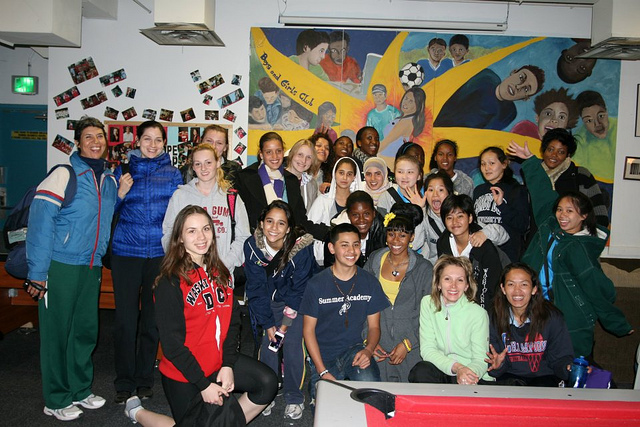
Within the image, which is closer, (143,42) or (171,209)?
(171,209)

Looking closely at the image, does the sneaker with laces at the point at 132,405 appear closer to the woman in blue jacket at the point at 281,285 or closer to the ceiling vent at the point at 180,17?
the woman in blue jacket at the point at 281,285

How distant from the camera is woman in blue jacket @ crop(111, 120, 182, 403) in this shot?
10.2 ft

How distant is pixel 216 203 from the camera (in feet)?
10.7

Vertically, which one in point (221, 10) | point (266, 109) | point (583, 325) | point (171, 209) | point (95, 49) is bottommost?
point (583, 325)

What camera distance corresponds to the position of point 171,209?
3133mm

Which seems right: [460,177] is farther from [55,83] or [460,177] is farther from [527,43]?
[55,83]

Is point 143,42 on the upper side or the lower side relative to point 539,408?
upper

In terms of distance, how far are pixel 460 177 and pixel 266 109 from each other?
8.63ft

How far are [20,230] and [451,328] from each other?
2.69 metres

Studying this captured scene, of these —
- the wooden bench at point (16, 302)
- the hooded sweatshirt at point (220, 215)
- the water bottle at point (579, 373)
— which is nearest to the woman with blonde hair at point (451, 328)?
the water bottle at point (579, 373)

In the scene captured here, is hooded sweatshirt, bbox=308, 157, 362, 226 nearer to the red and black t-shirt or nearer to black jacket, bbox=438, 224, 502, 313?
black jacket, bbox=438, 224, 502, 313

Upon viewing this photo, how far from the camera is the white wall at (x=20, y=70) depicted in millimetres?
7152

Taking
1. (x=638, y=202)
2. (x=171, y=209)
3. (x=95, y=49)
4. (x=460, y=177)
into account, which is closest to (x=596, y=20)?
(x=638, y=202)

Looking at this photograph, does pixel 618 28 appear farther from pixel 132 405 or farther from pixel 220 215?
pixel 132 405
